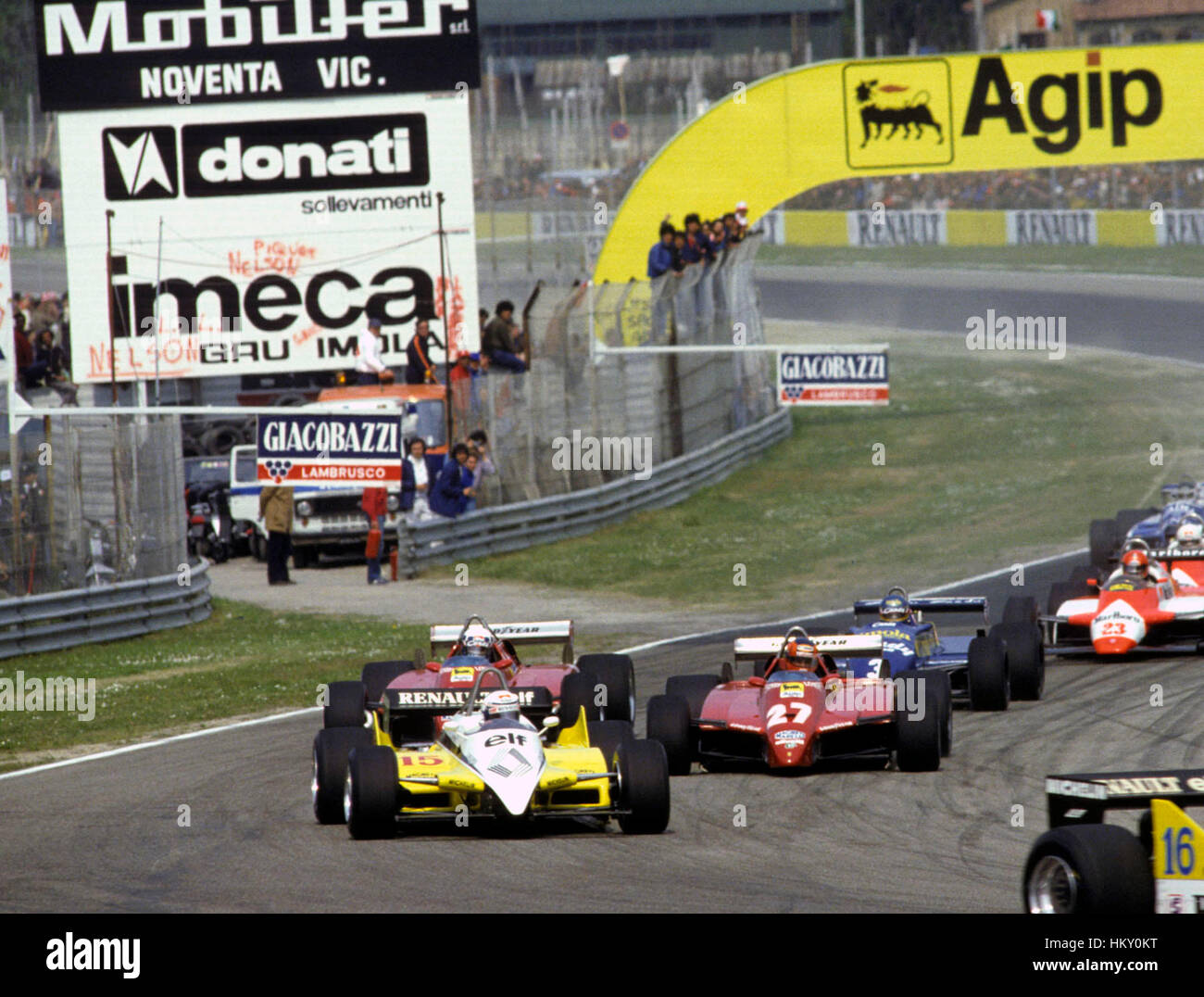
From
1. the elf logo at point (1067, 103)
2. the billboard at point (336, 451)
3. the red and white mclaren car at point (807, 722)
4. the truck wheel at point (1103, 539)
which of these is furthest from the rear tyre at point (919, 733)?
the elf logo at point (1067, 103)

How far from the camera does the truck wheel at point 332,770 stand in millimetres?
11727

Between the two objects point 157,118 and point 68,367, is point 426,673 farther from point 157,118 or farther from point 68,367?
point 68,367

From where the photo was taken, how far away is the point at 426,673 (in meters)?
14.4

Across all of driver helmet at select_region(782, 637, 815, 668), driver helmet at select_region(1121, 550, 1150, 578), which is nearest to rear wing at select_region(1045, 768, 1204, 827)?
driver helmet at select_region(782, 637, 815, 668)

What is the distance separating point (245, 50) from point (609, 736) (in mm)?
21121

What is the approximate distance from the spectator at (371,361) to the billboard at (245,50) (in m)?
4.19

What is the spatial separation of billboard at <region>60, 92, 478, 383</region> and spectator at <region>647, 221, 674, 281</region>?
10.1 feet

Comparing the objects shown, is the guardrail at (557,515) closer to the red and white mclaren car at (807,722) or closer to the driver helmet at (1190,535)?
the driver helmet at (1190,535)

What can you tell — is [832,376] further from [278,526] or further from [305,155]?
[305,155]

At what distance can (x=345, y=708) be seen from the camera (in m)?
13.7
